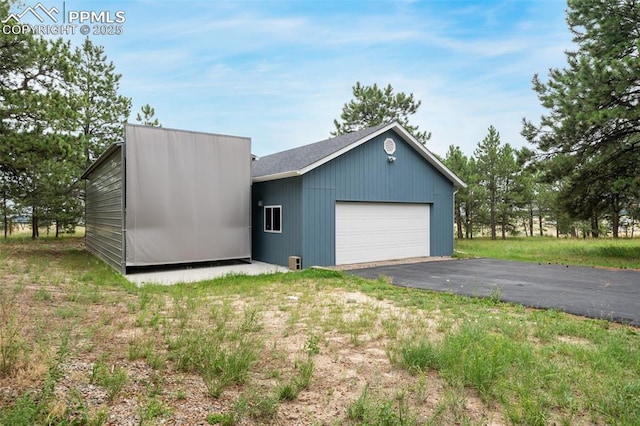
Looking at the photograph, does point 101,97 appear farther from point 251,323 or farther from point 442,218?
point 251,323

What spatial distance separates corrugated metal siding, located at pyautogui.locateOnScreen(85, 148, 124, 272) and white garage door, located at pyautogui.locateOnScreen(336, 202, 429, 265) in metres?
6.10

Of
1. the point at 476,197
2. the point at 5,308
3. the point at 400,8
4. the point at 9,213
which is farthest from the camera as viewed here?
the point at 476,197

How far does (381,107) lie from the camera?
85.8ft

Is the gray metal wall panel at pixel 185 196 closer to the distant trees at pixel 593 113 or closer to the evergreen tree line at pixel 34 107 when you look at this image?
the evergreen tree line at pixel 34 107

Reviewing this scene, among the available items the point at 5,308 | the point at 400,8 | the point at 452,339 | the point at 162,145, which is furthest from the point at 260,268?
the point at 400,8

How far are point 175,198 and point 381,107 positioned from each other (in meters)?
19.0

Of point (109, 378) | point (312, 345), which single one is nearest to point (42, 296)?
point (109, 378)

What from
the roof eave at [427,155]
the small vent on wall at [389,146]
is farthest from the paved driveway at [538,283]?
the small vent on wall at [389,146]

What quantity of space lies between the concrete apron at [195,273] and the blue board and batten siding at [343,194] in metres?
0.88

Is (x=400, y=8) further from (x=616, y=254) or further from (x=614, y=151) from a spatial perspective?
(x=616, y=254)

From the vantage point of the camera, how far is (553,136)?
44.2ft

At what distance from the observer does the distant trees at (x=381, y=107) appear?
85.3ft

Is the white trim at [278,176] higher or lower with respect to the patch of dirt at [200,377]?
higher

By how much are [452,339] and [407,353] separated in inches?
26.7
